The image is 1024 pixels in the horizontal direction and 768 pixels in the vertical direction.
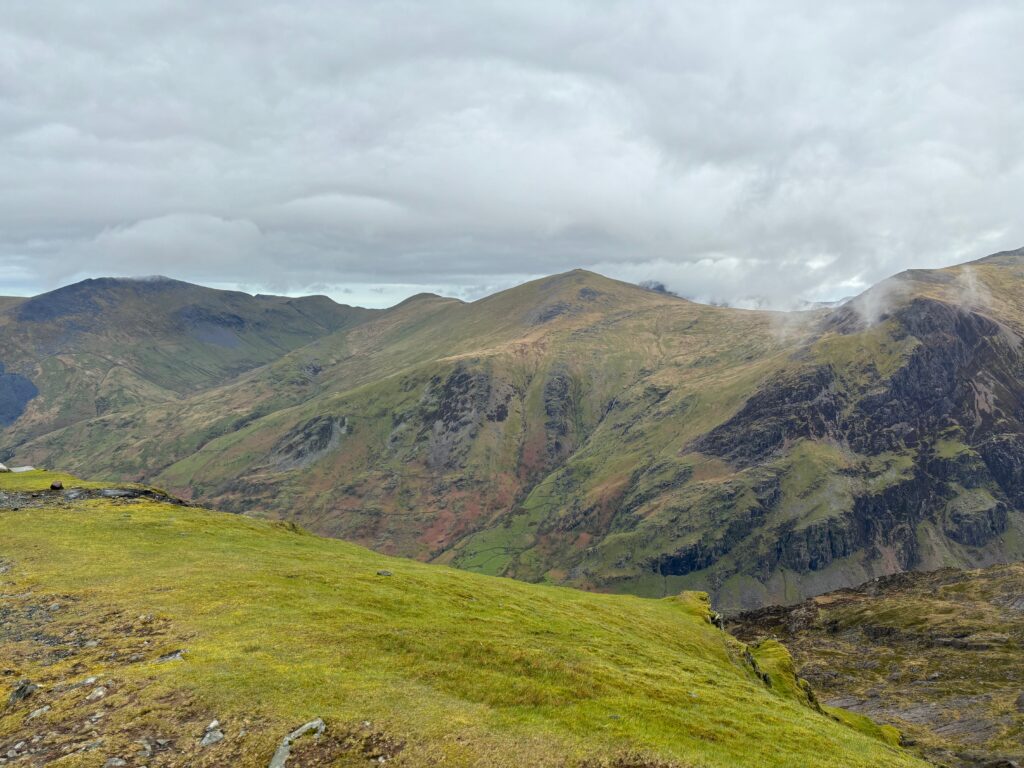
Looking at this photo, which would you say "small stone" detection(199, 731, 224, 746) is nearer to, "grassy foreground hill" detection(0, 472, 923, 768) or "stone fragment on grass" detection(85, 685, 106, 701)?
"grassy foreground hill" detection(0, 472, 923, 768)

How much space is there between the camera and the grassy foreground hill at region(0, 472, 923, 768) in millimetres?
27719

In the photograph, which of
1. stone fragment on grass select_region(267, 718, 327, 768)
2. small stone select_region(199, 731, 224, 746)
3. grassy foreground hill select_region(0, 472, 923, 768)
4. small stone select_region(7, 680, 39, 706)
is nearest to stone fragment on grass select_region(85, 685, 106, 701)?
grassy foreground hill select_region(0, 472, 923, 768)

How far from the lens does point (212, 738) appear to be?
2712cm

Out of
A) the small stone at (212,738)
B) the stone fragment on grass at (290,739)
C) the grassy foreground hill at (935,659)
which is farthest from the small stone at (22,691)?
the grassy foreground hill at (935,659)

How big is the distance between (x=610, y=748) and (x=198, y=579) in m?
37.5

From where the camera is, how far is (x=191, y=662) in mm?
33750

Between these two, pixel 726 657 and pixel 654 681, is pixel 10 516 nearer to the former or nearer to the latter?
pixel 654 681

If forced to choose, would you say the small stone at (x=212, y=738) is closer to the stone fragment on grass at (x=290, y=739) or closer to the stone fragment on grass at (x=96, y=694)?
the stone fragment on grass at (x=290, y=739)

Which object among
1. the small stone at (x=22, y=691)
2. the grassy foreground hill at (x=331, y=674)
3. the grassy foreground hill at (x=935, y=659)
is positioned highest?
the small stone at (x=22, y=691)

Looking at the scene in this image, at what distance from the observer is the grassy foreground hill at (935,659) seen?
92250 millimetres

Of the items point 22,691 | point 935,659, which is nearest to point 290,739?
point 22,691

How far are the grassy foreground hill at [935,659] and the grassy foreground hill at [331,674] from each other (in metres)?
57.7

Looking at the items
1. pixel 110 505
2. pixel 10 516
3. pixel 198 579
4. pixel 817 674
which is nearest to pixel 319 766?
pixel 198 579

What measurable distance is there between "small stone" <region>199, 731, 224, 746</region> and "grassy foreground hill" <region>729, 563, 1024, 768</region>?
90953mm
